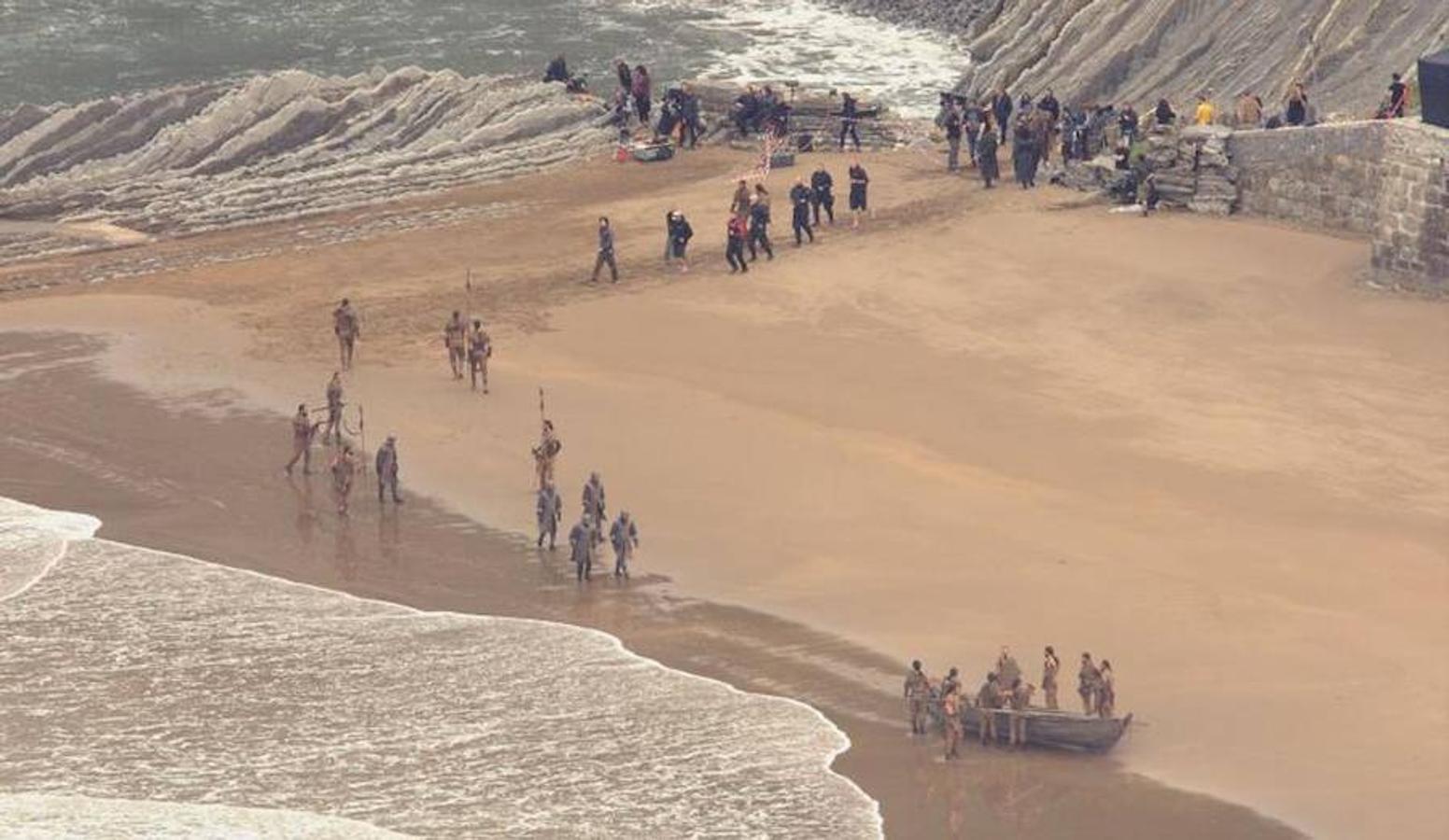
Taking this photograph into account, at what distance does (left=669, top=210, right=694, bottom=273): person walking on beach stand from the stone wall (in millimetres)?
8762

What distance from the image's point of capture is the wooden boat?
34.5 m

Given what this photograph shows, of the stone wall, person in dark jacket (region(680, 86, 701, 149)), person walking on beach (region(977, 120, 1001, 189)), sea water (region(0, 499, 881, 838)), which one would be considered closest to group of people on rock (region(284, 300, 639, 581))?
sea water (region(0, 499, 881, 838))

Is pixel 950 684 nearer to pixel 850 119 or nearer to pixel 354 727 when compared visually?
pixel 354 727

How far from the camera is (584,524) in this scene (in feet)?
130

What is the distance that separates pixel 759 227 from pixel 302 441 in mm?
10864

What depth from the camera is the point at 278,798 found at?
1331 inches

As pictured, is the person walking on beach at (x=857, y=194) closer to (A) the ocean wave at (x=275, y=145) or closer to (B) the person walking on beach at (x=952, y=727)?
(A) the ocean wave at (x=275, y=145)

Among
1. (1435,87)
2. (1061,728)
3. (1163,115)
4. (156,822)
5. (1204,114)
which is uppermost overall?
(1435,87)

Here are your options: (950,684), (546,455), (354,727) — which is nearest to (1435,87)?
(546,455)

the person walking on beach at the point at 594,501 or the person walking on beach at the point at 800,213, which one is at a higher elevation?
the person walking on beach at the point at 800,213

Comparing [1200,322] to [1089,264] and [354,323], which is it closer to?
[1089,264]

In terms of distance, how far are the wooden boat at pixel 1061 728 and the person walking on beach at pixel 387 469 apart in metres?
10.3

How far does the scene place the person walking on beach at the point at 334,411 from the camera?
4456 cm

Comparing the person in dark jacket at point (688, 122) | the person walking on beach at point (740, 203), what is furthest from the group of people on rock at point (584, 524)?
the person in dark jacket at point (688, 122)
